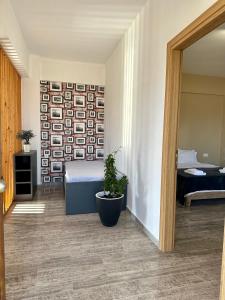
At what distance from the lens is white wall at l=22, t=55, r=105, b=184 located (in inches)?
184

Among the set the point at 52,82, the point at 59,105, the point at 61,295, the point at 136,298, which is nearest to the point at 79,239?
the point at 61,295

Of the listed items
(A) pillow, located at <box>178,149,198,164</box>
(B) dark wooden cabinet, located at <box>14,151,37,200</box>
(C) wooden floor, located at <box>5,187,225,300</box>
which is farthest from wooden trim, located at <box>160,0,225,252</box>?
(A) pillow, located at <box>178,149,198,164</box>

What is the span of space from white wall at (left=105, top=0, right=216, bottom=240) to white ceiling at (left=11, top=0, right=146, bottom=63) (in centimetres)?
24

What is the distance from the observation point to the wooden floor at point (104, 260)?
1764 millimetres

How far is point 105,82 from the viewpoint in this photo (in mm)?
5082

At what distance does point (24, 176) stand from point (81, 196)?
4.49 ft

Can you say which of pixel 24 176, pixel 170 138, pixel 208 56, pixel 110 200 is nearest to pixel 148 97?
pixel 170 138

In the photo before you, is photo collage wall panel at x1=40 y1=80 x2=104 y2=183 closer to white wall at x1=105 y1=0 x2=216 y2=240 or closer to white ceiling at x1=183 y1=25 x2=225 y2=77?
white wall at x1=105 y1=0 x2=216 y2=240

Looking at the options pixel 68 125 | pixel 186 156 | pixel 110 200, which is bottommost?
pixel 110 200

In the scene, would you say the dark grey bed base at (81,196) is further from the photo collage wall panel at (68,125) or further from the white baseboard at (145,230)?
the photo collage wall panel at (68,125)

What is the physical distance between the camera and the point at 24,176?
4.07 m

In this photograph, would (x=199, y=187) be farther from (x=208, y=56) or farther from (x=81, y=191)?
(x=208, y=56)

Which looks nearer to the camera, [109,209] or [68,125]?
[109,209]

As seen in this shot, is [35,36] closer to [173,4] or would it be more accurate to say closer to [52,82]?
[52,82]
